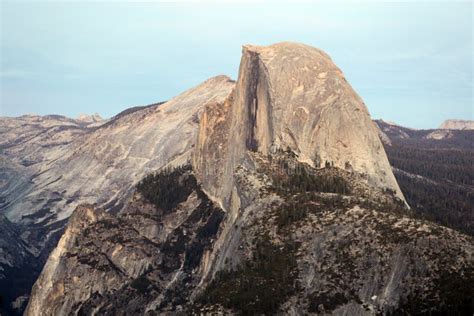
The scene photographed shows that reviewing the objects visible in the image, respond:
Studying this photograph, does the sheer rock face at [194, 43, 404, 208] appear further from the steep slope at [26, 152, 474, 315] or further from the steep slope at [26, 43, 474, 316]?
the steep slope at [26, 152, 474, 315]

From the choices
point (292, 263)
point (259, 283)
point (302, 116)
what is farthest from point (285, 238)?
point (302, 116)

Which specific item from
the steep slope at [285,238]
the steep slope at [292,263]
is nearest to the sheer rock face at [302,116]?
the steep slope at [285,238]

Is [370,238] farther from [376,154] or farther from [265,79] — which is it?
[265,79]

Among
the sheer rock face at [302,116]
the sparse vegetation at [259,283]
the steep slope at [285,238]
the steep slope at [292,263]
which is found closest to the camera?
the steep slope at [292,263]

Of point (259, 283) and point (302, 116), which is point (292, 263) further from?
point (302, 116)

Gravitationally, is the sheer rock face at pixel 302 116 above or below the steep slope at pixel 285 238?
above

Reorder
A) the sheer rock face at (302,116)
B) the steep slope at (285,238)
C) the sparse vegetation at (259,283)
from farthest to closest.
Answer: the sheer rock face at (302,116) → the sparse vegetation at (259,283) → the steep slope at (285,238)

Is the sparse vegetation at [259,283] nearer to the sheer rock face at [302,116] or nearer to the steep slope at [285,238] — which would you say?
the steep slope at [285,238]

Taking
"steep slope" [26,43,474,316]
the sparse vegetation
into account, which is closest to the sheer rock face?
"steep slope" [26,43,474,316]

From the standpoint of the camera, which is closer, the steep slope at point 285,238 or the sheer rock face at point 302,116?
the steep slope at point 285,238
